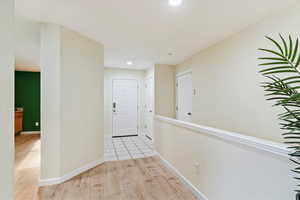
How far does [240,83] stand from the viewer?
2.48m

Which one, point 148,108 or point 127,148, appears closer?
point 127,148

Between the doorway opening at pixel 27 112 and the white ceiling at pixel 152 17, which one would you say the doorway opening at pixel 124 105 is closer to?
the doorway opening at pixel 27 112

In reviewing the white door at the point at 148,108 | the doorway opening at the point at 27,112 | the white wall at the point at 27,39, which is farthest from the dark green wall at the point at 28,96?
the white door at the point at 148,108

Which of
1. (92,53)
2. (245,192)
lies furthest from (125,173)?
(92,53)

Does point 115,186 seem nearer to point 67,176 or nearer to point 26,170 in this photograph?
point 67,176

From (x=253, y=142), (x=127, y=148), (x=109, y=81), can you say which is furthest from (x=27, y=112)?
(x=253, y=142)

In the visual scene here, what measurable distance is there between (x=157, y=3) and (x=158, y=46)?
1.36m

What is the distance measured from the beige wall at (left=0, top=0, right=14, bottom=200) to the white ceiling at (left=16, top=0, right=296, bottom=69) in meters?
0.98

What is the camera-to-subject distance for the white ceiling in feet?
6.07

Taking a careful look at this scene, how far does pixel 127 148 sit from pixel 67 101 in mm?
2232

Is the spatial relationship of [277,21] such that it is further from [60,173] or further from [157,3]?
[60,173]

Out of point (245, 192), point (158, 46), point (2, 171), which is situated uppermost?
point (158, 46)

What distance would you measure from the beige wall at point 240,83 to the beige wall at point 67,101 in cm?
230

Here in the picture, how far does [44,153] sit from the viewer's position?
7.66 ft
